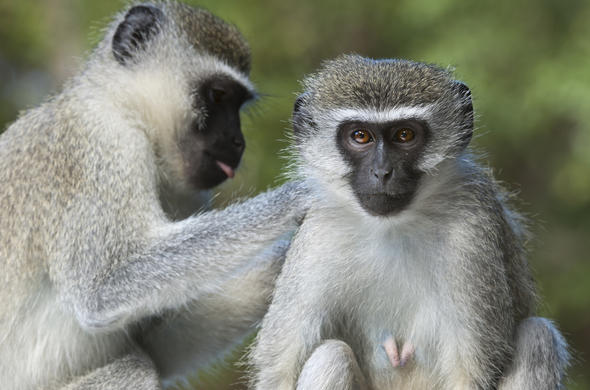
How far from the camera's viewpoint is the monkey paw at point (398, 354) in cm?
483

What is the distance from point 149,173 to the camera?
5.57 meters

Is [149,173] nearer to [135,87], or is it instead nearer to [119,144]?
[119,144]

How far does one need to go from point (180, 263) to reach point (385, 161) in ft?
5.52

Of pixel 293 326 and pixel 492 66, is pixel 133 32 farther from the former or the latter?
pixel 492 66

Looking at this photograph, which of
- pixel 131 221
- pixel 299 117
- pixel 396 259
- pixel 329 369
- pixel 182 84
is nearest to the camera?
pixel 329 369

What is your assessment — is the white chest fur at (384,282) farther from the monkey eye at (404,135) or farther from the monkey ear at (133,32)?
the monkey ear at (133,32)

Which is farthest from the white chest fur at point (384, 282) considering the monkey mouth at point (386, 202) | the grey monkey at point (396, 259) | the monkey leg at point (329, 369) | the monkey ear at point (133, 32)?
the monkey ear at point (133, 32)

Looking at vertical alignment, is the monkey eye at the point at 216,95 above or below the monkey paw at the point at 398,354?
above

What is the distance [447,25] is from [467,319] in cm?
596

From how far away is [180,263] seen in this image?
5496 mm

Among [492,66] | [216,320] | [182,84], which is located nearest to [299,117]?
[182,84]

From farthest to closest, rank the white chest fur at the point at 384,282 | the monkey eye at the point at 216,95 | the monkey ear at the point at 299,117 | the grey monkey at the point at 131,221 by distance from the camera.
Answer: the monkey eye at the point at 216,95 → the grey monkey at the point at 131,221 → the monkey ear at the point at 299,117 → the white chest fur at the point at 384,282

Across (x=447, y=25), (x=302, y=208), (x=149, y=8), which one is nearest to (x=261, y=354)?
(x=302, y=208)

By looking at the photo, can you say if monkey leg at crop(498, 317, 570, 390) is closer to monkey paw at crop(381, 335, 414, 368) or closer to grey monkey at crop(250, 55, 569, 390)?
grey monkey at crop(250, 55, 569, 390)
